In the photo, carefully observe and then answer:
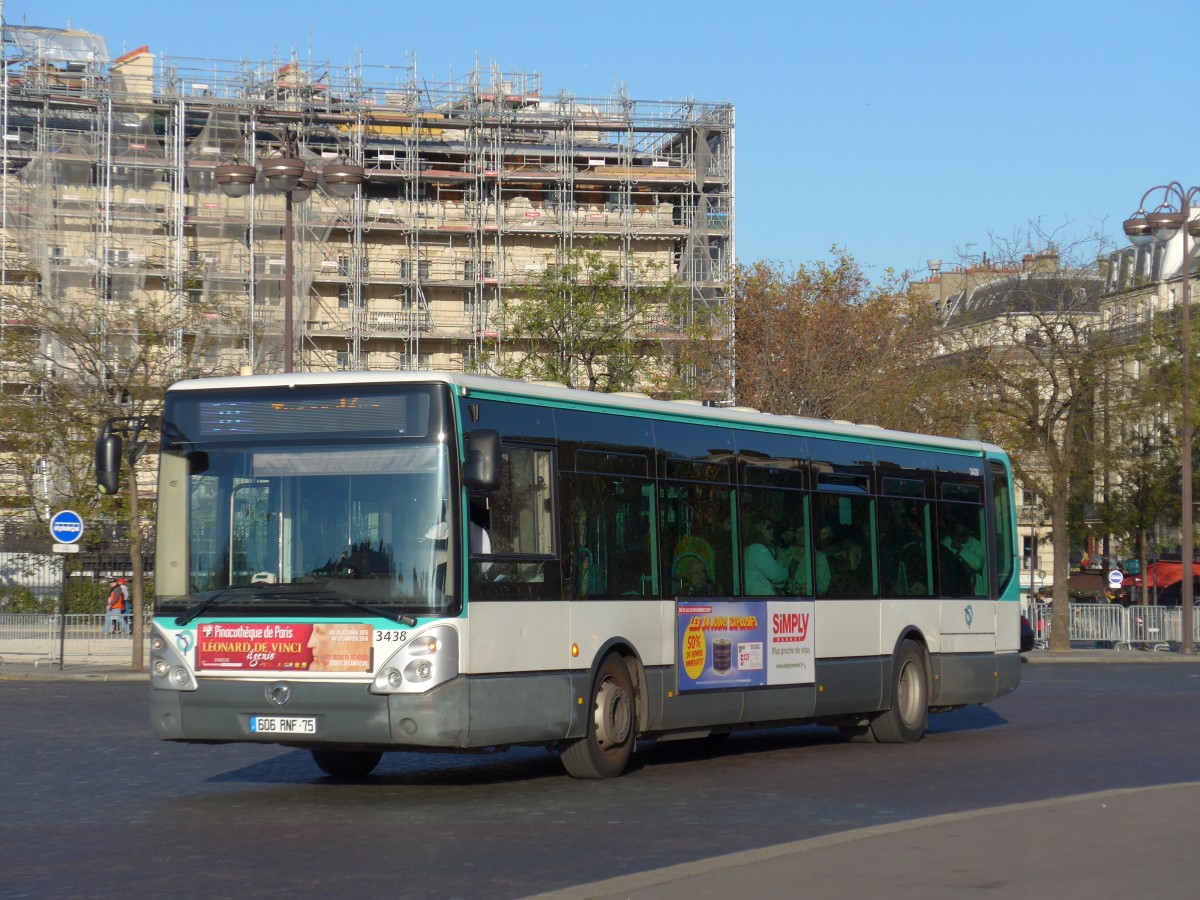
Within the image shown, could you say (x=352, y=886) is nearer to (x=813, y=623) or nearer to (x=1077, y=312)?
(x=813, y=623)

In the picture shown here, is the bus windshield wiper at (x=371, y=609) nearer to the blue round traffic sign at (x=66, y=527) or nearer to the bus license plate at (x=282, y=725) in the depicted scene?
the bus license plate at (x=282, y=725)

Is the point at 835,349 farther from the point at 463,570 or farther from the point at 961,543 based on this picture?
the point at 463,570

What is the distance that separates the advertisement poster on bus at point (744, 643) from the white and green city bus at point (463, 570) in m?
0.02

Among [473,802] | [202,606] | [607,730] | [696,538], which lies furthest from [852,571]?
[202,606]

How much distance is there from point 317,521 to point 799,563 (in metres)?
5.58

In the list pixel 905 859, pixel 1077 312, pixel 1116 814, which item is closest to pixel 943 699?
pixel 1116 814

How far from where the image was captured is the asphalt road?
938cm

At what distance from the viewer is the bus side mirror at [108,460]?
42.6ft

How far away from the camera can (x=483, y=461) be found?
40.0 feet

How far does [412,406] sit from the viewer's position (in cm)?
1249

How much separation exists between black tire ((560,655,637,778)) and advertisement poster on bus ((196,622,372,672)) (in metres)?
2.13

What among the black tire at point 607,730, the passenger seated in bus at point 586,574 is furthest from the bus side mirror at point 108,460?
the black tire at point 607,730

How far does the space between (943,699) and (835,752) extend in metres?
2.23

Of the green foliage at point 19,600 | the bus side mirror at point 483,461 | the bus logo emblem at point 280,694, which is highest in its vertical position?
the bus side mirror at point 483,461
